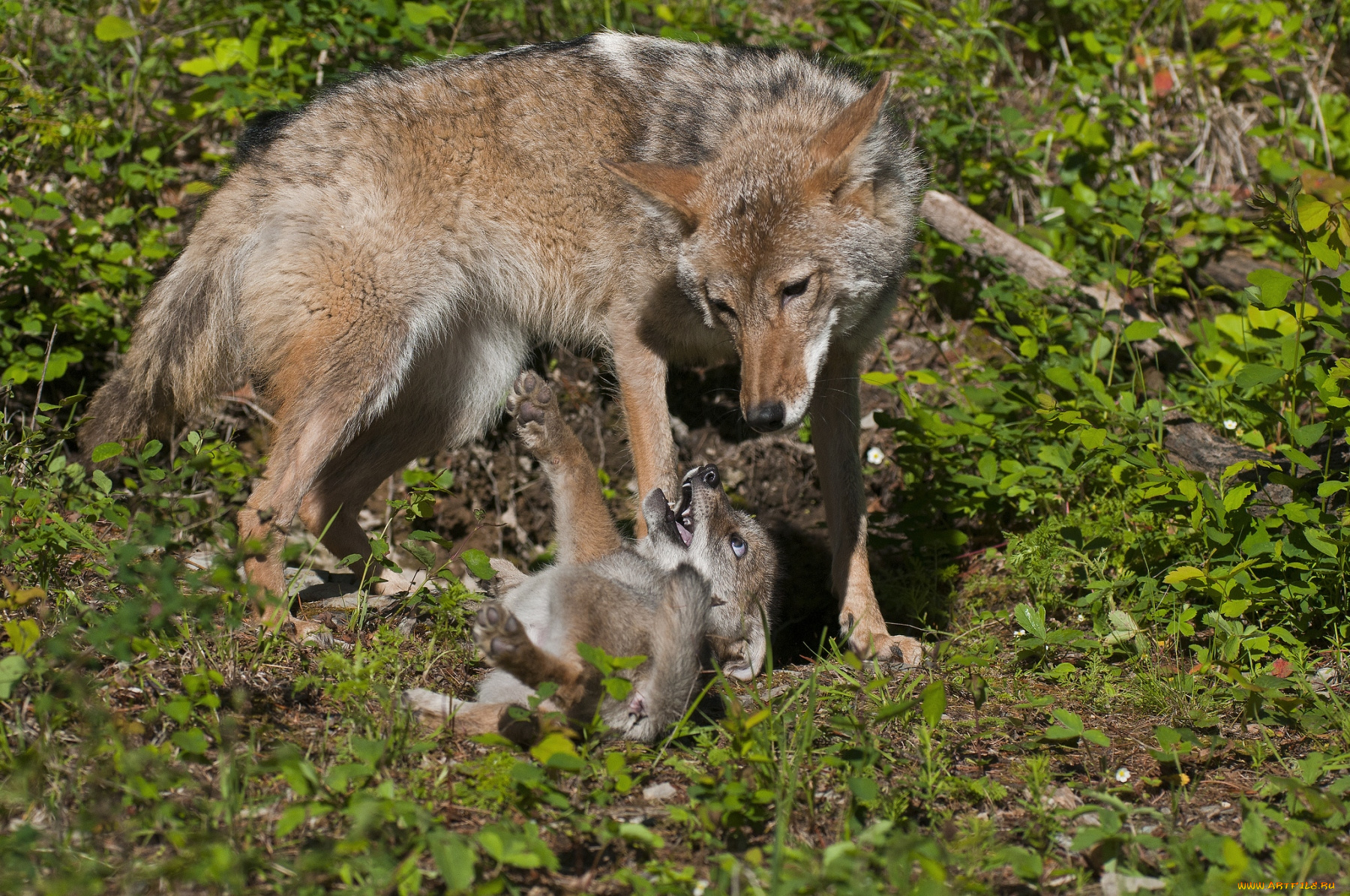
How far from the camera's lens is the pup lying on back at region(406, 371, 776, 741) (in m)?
2.73

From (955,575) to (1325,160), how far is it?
4.00m

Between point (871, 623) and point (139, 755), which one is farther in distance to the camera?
point (871, 623)

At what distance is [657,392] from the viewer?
13.9ft

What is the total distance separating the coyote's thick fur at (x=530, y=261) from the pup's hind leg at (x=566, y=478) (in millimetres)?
444

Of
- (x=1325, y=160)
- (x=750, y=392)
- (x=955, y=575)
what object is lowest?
(x=955, y=575)

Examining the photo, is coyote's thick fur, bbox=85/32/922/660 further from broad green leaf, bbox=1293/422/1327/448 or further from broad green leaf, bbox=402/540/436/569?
broad green leaf, bbox=1293/422/1327/448

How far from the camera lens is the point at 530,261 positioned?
4363 mm

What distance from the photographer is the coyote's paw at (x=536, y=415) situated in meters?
3.71

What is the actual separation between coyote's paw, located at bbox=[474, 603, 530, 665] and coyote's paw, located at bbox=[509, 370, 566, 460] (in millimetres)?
1213

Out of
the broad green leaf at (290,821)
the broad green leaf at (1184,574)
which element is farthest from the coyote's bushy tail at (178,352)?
the broad green leaf at (1184,574)

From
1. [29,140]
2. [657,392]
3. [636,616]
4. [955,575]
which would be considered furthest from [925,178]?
[29,140]

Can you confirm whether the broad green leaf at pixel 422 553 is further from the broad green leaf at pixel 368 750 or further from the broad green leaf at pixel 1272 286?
the broad green leaf at pixel 1272 286

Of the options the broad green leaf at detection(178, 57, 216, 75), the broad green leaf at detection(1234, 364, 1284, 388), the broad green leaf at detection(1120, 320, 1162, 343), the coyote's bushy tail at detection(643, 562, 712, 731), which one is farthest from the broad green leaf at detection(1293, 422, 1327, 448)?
the broad green leaf at detection(178, 57, 216, 75)

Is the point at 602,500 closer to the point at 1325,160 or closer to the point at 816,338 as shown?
the point at 816,338
